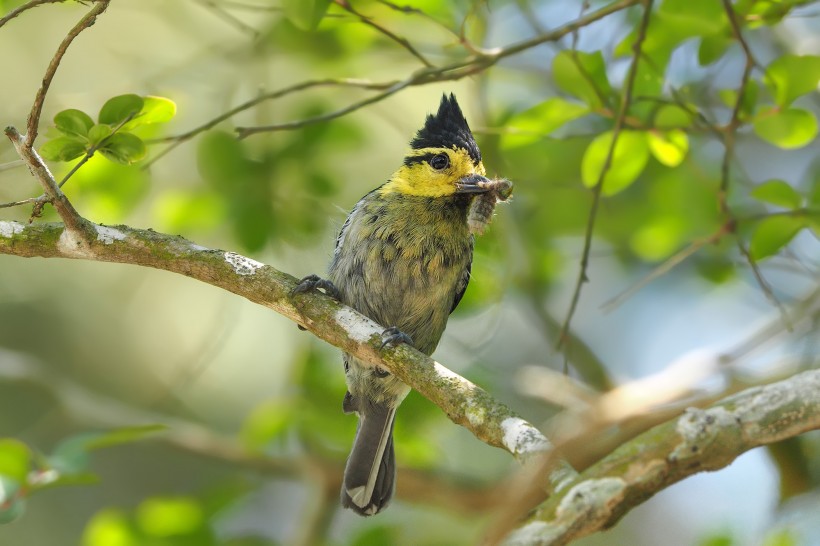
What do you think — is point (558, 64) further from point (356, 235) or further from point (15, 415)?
point (15, 415)

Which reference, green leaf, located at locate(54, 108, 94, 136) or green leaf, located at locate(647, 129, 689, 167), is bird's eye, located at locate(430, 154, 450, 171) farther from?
green leaf, located at locate(54, 108, 94, 136)

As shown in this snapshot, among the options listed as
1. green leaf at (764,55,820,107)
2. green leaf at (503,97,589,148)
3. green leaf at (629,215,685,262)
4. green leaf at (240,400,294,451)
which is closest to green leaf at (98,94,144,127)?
green leaf at (503,97,589,148)

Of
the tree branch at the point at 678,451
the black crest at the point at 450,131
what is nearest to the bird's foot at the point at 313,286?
the black crest at the point at 450,131

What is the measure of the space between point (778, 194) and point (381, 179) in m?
3.52

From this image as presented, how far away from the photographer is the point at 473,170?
391 centimetres

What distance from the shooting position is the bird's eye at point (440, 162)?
392 centimetres

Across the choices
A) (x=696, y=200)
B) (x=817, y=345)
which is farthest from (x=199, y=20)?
(x=817, y=345)

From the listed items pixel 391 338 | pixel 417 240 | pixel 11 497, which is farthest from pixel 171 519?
pixel 391 338

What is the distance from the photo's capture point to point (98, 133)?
284cm

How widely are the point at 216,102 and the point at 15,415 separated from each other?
12.1ft

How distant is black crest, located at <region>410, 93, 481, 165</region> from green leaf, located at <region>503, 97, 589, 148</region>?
0.74ft

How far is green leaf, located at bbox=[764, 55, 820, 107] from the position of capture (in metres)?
3.23

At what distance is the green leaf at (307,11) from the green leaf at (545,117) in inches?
34.6

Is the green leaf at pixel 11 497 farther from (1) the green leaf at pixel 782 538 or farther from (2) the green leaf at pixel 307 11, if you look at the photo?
(1) the green leaf at pixel 782 538
